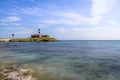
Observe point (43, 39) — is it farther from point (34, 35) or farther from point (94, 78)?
point (94, 78)

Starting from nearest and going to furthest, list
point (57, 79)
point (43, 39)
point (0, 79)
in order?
1. point (0, 79)
2. point (57, 79)
3. point (43, 39)

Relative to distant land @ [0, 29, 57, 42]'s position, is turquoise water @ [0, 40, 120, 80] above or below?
below

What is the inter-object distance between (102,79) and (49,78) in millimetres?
5079

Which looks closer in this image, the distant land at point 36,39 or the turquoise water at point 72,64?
the turquoise water at point 72,64

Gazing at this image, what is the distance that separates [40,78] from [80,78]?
3.84m

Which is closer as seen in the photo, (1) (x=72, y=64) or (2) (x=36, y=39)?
(1) (x=72, y=64)

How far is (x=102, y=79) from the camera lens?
1516cm

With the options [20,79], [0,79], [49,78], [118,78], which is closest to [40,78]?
[49,78]

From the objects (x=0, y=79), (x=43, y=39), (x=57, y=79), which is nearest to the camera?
(x=0, y=79)

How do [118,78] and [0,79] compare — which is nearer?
[0,79]

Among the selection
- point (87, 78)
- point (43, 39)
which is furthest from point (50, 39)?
point (87, 78)

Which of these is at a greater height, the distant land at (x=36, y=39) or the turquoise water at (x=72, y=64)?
the distant land at (x=36, y=39)

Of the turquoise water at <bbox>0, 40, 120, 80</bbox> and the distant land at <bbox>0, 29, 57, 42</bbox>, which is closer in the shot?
the turquoise water at <bbox>0, 40, 120, 80</bbox>

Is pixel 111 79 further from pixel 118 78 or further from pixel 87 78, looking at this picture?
pixel 87 78
